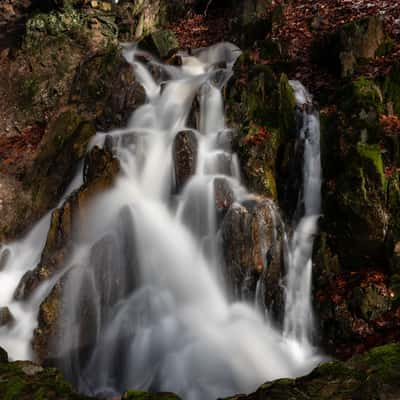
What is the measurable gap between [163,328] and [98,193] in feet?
9.69

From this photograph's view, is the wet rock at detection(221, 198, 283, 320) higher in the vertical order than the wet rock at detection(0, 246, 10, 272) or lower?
lower

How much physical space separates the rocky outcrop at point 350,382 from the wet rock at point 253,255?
104 inches

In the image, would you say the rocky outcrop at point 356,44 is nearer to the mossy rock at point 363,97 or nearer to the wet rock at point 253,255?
the mossy rock at point 363,97

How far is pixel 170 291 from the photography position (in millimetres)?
6551

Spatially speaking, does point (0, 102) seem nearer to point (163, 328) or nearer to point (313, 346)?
point (163, 328)

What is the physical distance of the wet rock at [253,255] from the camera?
6203mm

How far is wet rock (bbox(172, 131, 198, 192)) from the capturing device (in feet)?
24.1

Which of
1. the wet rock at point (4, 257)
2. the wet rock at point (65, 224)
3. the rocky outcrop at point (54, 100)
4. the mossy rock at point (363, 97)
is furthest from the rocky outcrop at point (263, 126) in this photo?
the wet rock at point (4, 257)

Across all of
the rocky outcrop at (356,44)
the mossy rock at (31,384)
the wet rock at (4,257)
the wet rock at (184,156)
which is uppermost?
the rocky outcrop at (356,44)

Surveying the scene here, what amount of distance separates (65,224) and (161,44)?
308 inches

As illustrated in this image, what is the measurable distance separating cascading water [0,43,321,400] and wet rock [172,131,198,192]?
0.13 meters

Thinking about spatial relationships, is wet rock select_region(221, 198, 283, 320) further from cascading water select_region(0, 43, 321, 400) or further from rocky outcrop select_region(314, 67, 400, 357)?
rocky outcrop select_region(314, 67, 400, 357)

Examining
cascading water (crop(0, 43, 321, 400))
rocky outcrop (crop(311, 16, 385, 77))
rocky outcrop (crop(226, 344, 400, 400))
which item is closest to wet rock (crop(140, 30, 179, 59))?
cascading water (crop(0, 43, 321, 400))

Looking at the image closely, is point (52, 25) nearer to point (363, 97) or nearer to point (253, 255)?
point (363, 97)
